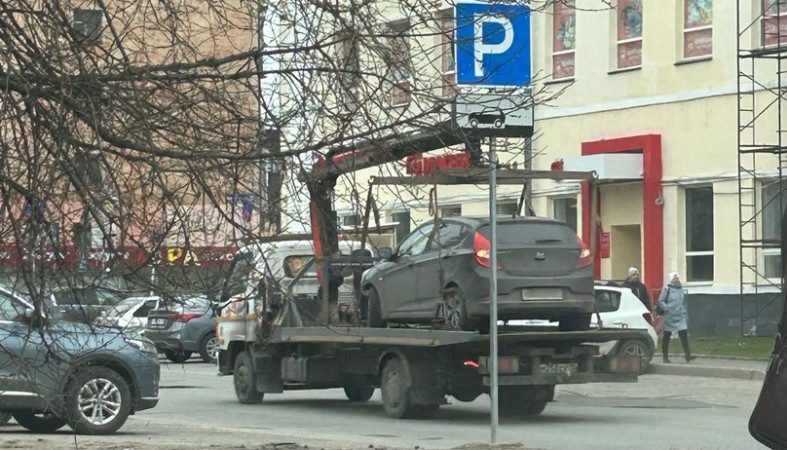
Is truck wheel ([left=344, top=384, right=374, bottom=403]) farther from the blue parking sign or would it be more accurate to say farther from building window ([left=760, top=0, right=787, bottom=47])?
building window ([left=760, top=0, right=787, bottom=47])

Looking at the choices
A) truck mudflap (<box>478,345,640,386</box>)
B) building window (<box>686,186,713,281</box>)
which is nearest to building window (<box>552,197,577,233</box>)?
building window (<box>686,186,713,281</box>)

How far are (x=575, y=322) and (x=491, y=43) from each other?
31.5 ft

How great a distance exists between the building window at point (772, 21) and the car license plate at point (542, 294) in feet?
50.5

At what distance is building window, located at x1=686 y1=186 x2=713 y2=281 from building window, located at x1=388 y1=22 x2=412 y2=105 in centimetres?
2629

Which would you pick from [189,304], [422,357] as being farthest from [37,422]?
[189,304]

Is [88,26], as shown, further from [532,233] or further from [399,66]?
[532,233]

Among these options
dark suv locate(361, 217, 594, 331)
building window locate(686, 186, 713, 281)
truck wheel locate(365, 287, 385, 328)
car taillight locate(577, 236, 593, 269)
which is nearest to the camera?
dark suv locate(361, 217, 594, 331)

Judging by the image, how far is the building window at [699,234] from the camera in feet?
110

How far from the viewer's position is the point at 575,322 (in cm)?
1803

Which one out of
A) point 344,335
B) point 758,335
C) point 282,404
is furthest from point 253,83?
point 758,335

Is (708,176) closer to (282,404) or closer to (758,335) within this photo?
(758,335)

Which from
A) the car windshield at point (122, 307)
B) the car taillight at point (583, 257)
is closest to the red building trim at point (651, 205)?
the car taillight at point (583, 257)

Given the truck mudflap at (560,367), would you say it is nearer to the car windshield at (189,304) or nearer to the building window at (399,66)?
the car windshield at (189,304)

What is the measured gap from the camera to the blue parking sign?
8.21 metres
